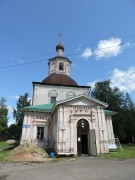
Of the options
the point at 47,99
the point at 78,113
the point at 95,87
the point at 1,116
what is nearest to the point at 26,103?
the point at 1,116

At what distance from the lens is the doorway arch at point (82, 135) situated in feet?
52.0

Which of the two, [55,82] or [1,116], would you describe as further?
Answer: [1,116]

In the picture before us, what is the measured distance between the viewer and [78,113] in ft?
54.8

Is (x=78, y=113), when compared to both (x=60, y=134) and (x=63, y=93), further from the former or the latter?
(x=63, y=93)

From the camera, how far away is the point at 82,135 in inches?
693

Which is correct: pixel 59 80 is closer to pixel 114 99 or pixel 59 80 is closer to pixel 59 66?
pixel 59 66

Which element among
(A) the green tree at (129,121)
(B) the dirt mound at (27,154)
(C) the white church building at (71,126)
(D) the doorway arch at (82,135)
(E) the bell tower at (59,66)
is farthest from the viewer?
(A) the green tree at (129,121)

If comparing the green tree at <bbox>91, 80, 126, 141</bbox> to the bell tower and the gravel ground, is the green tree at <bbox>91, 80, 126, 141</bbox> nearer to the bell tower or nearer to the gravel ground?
the bell tower

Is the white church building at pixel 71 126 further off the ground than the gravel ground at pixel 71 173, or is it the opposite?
the white church building at pixel 71 126

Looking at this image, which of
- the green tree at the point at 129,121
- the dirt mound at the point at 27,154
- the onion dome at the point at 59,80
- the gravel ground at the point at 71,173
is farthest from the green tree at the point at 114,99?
the gravel ground at the point at 71,173

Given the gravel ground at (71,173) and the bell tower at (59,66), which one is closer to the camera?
the gravel ground at (71,173)

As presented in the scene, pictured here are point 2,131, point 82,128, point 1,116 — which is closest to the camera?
point 82,128

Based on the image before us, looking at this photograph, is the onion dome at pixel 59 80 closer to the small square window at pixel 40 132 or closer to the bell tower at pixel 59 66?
the bell tower at pixel 59 66

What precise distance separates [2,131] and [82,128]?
112 ft
